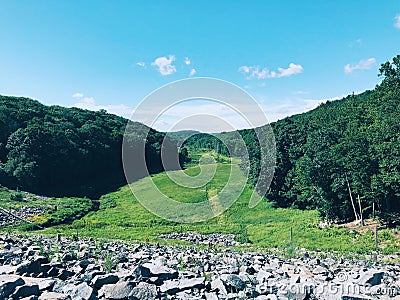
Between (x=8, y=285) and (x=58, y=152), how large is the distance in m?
63.3

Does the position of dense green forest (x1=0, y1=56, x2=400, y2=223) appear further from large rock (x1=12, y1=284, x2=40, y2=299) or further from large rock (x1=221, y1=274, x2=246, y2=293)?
large rock (x1=12, y1=284, x2=40, y2=299)

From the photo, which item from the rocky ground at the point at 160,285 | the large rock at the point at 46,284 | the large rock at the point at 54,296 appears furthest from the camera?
the large rock at the point at 46,284

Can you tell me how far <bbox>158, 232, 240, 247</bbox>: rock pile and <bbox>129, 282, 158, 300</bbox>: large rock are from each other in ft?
69.1

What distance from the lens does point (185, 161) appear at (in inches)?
3297

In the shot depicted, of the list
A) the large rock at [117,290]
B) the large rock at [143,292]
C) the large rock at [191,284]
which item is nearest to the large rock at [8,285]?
the large rock at [117,290]

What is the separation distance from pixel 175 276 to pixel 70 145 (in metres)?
65.3

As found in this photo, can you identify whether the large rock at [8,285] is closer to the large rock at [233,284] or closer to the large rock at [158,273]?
the large rock at [158,273]

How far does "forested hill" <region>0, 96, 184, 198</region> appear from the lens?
5972 cm

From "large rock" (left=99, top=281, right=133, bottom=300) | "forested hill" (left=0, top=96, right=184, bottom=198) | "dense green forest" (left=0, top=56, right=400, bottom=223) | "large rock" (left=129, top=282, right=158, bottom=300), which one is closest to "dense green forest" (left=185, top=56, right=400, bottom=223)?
"dense green forest" (left=0, top=56, right=400, bottom=223)

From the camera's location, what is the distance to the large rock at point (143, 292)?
7.38 meters

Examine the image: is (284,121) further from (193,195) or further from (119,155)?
(119,155)

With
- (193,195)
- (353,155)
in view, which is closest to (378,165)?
(353,155)

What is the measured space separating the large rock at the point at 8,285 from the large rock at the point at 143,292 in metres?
2.16

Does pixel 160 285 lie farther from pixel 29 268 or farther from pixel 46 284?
pixel 29 268
